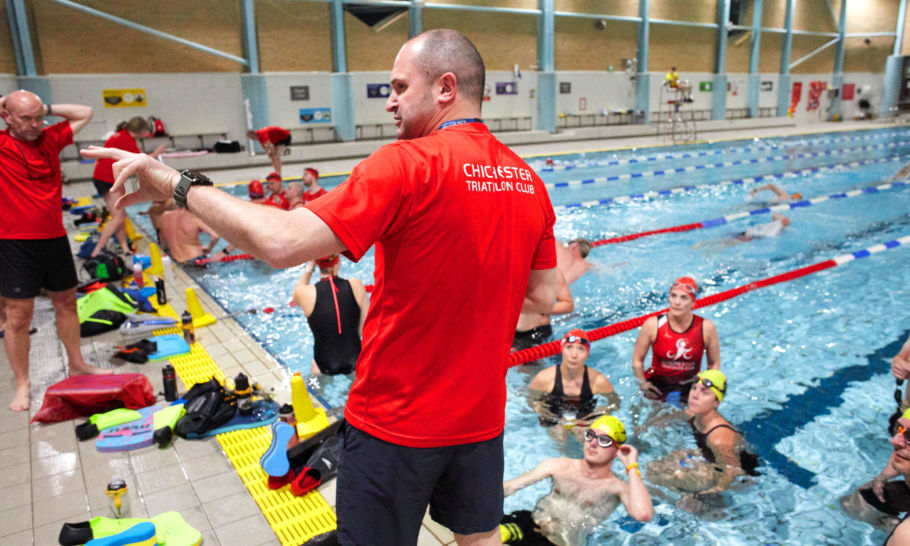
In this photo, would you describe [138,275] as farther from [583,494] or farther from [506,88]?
[506,88]

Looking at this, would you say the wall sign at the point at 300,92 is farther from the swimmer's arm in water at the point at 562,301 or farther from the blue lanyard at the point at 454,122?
the blue lanyard at the point at 454,122

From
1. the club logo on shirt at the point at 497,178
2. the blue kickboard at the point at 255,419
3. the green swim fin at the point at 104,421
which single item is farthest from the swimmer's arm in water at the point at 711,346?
the green swim fin at the point at 104,421

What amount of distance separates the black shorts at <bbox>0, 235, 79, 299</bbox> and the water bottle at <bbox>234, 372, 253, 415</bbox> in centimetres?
136

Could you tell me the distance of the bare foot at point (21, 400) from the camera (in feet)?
13.5

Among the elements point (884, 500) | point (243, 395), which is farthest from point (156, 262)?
point (884, 500)

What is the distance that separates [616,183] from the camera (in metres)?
15.0

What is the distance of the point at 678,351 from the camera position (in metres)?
4.47

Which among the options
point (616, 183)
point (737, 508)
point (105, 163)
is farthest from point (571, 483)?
point (616, 183)

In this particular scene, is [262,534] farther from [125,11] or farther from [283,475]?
[125,11]

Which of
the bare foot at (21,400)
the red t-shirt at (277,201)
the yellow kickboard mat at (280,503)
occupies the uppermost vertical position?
the red t-shirt at (277,201)

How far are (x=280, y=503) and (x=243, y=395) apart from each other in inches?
46.3

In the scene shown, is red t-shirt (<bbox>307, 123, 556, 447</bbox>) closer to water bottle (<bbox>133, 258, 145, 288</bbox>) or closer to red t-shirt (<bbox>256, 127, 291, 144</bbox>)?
water bottle (<bbox>133, 258, 145, 288</bbox>)

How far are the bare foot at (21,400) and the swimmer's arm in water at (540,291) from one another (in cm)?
397

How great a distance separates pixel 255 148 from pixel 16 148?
14.1 m
